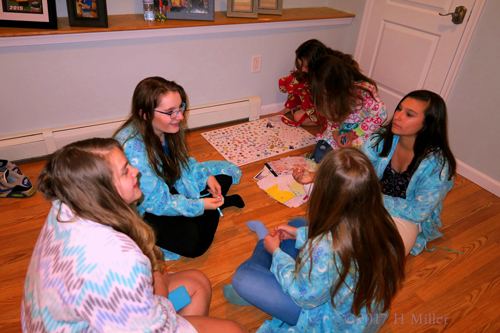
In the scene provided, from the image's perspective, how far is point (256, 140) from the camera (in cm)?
260

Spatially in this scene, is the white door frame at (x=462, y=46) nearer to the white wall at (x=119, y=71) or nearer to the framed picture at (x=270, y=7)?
the white wall at (x=119, y=71)

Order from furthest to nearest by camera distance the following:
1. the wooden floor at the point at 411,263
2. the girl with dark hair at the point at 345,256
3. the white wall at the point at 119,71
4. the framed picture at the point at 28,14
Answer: the white wall at the point at 119,71, the framed picture at the point at 28,14, the wooden floor at the point at 411,263, the girl with dark hair at the point at 345,256

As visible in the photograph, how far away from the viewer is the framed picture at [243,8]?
95.3 inches

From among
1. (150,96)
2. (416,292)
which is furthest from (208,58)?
(416,292)

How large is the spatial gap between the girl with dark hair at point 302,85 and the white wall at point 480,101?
2.27 feet

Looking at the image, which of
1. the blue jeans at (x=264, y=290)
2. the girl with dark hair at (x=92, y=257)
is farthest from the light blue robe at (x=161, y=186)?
the girl with dark hair at (x=92, y=257)

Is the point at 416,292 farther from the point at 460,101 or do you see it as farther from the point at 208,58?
the point at 208,58

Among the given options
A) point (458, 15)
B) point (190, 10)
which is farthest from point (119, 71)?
point (458, 15)

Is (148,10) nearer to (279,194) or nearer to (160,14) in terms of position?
(160,14)

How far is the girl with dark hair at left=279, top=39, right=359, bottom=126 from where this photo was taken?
7.72 feet

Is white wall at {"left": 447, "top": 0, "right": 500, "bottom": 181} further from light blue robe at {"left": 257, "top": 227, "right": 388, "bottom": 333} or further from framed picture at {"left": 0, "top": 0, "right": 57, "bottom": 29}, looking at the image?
framed picture at {"left": 0, "top": 0, "right": 57, "bottom": 29}

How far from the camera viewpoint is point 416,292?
5.14 feet

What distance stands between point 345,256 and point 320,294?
0.17m

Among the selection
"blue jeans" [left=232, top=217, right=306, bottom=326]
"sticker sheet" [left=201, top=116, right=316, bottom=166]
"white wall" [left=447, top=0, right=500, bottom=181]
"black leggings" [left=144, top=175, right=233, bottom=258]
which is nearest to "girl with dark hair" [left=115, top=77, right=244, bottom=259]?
"black leggings" [left=144, top=175, right=233, bottom=258]
